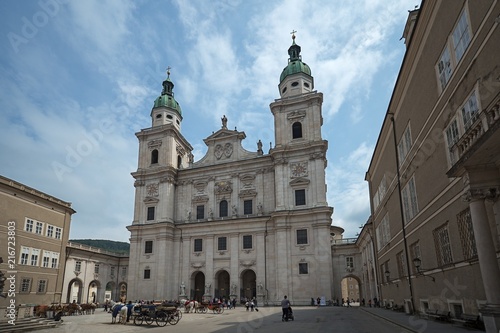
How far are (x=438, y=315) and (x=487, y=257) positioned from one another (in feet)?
22.6

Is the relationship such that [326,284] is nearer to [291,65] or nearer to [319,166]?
[319,166]

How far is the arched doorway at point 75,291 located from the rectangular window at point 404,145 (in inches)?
1789

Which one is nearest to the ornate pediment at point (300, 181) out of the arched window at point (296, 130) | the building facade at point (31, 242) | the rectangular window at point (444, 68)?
the arched window at point (296, 130)

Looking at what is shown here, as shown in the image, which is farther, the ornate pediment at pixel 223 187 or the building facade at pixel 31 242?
the ornate pediment at pixel 223 187

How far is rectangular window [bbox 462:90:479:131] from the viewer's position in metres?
12.3

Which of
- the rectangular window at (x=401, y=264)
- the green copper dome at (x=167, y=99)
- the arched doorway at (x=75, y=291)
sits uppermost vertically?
the green copper dome at (x=167, y=99)

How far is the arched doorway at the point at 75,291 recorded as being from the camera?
167 ft

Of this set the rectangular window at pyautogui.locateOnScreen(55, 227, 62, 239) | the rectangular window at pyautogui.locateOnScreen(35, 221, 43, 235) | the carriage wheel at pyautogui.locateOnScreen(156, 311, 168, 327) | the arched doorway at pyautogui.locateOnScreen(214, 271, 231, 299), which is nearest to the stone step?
the carriage wheel at pyautogui.locateOnScreen(156, 311, 168, 327)

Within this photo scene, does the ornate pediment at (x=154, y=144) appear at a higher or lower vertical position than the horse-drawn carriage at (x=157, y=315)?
higher

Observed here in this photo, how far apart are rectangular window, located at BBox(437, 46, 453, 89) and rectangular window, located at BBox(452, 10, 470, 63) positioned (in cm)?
72

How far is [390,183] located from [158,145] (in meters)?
40.3

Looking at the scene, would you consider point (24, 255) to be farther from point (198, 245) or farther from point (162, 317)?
point (162, 317)

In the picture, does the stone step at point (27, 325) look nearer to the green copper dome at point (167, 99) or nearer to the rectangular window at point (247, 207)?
the rectangular window at point (247, 207)

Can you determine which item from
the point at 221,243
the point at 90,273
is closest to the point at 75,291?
the point at 90,273
